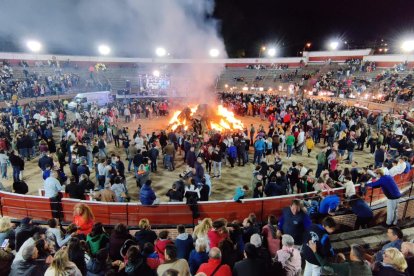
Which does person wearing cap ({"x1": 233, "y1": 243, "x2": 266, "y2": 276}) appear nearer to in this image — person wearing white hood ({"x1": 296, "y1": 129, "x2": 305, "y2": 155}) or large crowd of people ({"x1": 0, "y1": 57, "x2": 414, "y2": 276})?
large crowd of people ({"x1": 0, "y1": 57, "x2": 414, "y2": 276})

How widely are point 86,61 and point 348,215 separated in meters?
38.4

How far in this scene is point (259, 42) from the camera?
2263 inches

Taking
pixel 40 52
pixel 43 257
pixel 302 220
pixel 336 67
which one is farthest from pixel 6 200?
pixel 336 67

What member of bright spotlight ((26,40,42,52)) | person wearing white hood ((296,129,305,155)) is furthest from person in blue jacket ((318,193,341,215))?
bright spotlight ((26,40,42,52))

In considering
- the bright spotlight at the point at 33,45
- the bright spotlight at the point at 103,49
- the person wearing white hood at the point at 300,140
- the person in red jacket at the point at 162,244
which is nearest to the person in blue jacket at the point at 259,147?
the person wearing white hood at the point at 300,140

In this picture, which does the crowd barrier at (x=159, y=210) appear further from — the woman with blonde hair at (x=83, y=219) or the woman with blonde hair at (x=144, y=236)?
the woman with blonde hair at (x=144, y=236)

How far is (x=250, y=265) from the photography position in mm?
4082

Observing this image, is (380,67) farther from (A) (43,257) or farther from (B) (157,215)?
(A) (43,257)

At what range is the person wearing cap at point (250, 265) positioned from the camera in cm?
406

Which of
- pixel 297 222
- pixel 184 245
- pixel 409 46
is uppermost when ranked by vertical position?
pixel 409 46

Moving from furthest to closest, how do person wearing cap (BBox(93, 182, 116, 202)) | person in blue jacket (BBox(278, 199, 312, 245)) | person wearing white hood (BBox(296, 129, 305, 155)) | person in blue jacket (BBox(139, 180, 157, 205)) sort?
person wearing white hood (BBox(296, 129, 305, 155)) < person wearing cap (BBox(93, 182, 116, 202)) < person in blue jacket (BBox(139, 180, 157, 205)) < person in blue jacket (BBox(278, 199, 312, 245))

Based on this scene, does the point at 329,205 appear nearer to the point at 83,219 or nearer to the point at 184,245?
the point at 184,245

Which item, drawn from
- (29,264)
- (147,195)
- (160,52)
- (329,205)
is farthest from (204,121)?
(160,52)

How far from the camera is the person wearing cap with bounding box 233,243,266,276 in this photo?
406 centimetres
